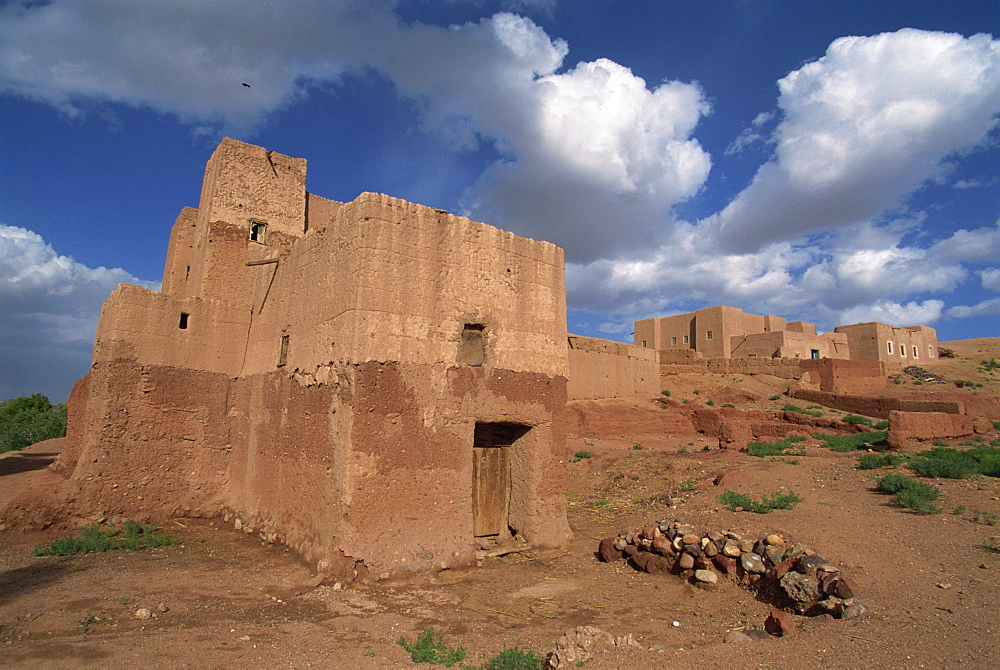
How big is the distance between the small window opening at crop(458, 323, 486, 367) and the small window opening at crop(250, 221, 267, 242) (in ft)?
18.6

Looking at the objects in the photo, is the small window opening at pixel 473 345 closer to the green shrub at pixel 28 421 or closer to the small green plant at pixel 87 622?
the small green plant at pixel 87 622

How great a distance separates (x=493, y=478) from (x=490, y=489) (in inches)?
6.8

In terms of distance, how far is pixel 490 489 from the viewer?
8766 mm

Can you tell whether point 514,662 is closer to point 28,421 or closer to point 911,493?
point 911,493

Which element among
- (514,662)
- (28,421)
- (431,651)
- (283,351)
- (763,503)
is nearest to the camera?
(514,662)

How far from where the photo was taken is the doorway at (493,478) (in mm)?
8625

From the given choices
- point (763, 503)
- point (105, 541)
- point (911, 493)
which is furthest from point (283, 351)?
point (911, 493)

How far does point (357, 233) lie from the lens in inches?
299

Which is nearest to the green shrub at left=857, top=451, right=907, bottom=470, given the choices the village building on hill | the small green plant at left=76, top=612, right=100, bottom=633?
the small green plant at left=76, top=612, right=100, bottom=633

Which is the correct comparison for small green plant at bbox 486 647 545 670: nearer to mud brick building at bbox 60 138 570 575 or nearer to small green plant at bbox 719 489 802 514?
mud brick building at bbox 60 138 570 575

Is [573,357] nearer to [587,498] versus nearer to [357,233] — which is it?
[587,498]

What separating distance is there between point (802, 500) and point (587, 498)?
16.0 feet

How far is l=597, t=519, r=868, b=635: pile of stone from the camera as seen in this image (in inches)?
216

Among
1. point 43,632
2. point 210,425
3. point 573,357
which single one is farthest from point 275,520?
point 573,357
